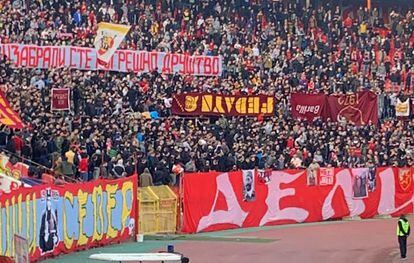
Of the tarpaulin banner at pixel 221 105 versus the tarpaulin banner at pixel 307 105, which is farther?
the tarpaulin banner at pixel 307 105

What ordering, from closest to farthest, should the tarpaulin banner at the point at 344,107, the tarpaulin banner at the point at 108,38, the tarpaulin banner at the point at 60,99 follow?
1. the tarpaulin banner at the point at 60,99
2. the tarpaulin banner at the point at 108,38
3. the tarpaulin banner at the point at 344,107

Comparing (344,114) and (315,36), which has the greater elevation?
(315,36)

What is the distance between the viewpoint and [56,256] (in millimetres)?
28219

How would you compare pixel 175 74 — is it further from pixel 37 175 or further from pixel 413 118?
pixel 37 175

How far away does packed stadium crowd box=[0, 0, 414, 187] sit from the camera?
118ft

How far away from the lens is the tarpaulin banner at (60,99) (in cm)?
3781

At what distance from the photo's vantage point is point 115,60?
44.1m

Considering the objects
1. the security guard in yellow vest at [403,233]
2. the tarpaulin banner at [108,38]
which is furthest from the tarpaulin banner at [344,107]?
the security guard in yellow vest at [403,233]

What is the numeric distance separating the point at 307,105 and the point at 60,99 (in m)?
11.8

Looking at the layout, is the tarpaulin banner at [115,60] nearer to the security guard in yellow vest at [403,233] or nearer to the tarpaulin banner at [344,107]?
the tarpaulin banner at [344,107]

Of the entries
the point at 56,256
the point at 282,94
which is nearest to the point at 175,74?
the point at 282,94

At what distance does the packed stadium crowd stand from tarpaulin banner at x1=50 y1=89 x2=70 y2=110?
269mm

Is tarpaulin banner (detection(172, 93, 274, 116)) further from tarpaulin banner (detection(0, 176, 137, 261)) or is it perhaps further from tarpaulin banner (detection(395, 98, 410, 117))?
tarpaulin banner (detection(0, 176, 137, 261))

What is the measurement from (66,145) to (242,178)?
622 cm
